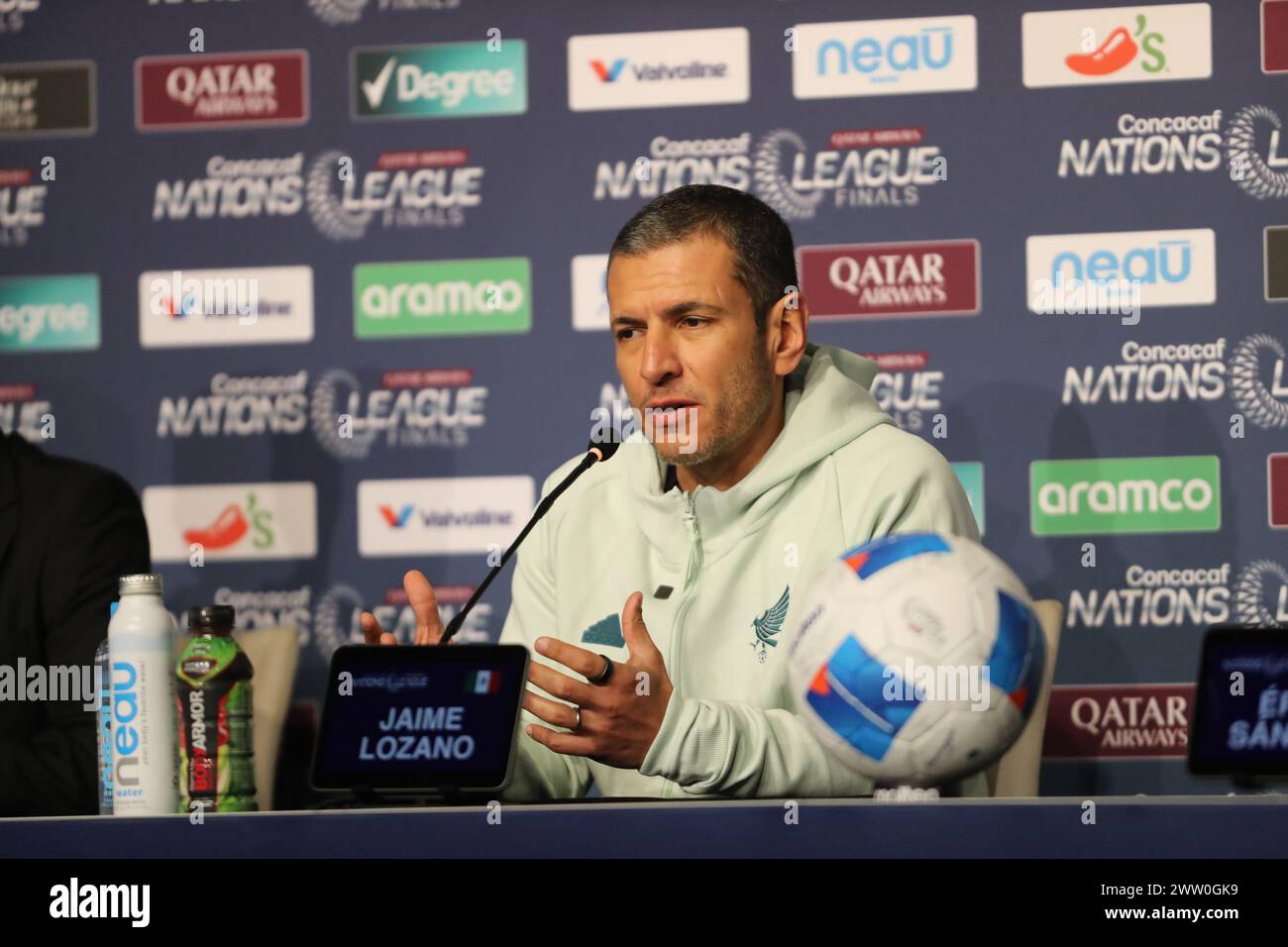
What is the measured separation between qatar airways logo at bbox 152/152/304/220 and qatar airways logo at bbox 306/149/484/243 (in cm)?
5

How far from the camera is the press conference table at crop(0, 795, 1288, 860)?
1382 mm

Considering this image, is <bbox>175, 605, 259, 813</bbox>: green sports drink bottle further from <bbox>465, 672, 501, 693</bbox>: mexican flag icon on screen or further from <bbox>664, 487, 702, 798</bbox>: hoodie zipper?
<bbox>664, 487, 702, 798</bbox>: hoodie zipper

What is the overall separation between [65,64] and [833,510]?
2.57 meters

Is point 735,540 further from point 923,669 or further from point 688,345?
point 923,669

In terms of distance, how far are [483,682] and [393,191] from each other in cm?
232

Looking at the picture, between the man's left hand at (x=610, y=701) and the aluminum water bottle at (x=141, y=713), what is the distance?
0.41 metres

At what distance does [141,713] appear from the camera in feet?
5.89

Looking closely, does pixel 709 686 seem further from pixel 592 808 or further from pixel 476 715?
pixel 592 808

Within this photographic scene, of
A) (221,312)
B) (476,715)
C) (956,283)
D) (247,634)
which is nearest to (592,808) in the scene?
(476,715)

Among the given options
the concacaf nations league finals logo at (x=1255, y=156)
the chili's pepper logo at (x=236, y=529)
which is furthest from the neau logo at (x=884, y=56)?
the chili's pepper logo at (x=236, y=529)

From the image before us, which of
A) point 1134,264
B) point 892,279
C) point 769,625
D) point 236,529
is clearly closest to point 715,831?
point 769,625

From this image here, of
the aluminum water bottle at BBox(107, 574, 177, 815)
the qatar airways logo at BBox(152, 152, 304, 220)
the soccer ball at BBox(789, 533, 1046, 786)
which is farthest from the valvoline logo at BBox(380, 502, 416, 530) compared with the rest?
the soccer ball at BBox(789, 533, 1046, 786)

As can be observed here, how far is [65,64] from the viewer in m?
3.99
